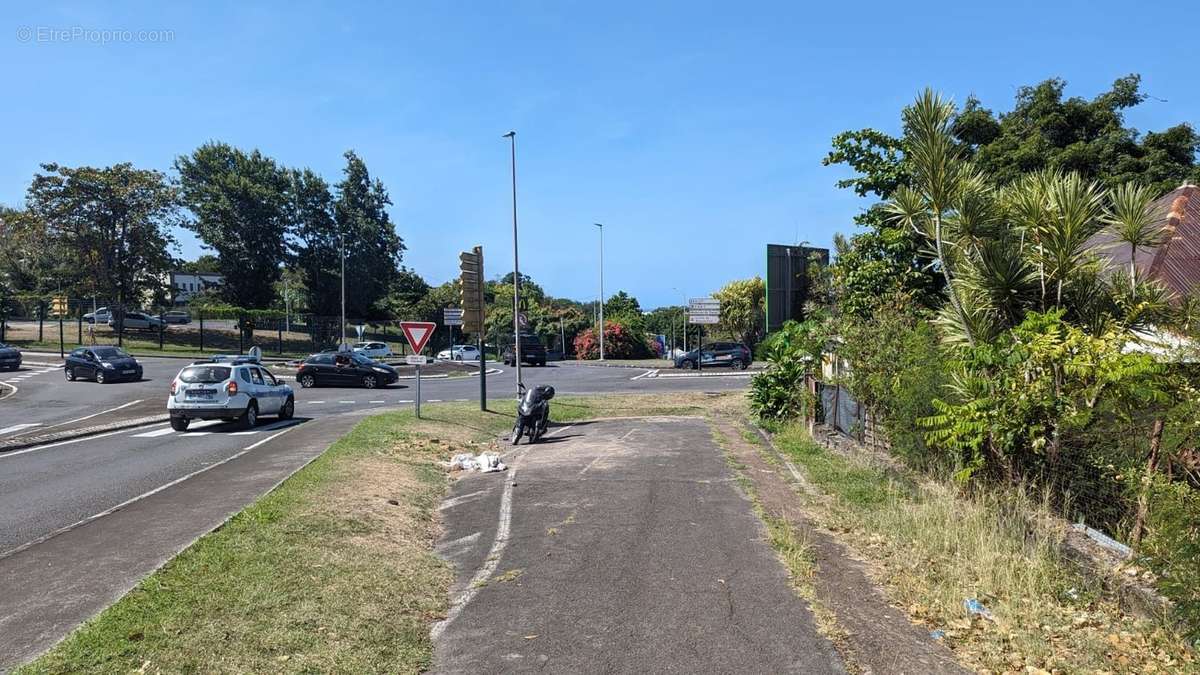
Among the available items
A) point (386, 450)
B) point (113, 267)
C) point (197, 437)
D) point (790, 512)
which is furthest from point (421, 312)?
point (790, 512)

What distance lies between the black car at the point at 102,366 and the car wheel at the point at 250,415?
19.0 meters

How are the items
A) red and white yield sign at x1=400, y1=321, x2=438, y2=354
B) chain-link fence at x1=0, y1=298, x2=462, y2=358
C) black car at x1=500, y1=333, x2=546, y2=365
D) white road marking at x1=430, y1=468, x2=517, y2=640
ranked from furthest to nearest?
chain-link fence at x1=0, y1=298, x2=462, y2=358, black car at x1=500, y1=333, x2=546, y2=365, red and white yield sign at x1=400, y1=321, x2=438, y2=354, white road marking at x1=430, y1=468, x2=517, y2=640

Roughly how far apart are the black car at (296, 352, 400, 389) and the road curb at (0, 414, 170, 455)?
12218mm

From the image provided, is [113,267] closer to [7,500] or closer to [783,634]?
[7,500]

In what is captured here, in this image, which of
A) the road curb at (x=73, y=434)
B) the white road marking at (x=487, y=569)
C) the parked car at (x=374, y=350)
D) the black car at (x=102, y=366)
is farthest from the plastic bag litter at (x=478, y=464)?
the parked car at (x=374, y=350)

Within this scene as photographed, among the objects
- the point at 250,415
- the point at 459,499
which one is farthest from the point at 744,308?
the point at 459,499

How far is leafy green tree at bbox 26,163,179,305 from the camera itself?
51.9 metres

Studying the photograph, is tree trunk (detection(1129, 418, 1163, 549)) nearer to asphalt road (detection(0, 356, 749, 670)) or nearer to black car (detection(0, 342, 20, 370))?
asphalt road (detection(0, 356, 749, 670))

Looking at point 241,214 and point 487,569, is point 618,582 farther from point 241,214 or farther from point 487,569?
point 241,214

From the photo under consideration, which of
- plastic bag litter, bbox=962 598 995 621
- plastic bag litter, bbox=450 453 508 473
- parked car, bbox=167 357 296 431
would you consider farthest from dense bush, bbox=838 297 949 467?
parked car, bbox=167 357 296 431

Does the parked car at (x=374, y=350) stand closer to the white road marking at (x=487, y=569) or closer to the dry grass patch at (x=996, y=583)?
the white road marking at (x=487, y=569)

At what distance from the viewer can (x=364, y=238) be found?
71750mm

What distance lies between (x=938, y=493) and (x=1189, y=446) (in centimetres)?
331

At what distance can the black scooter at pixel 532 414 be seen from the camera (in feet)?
55.1
